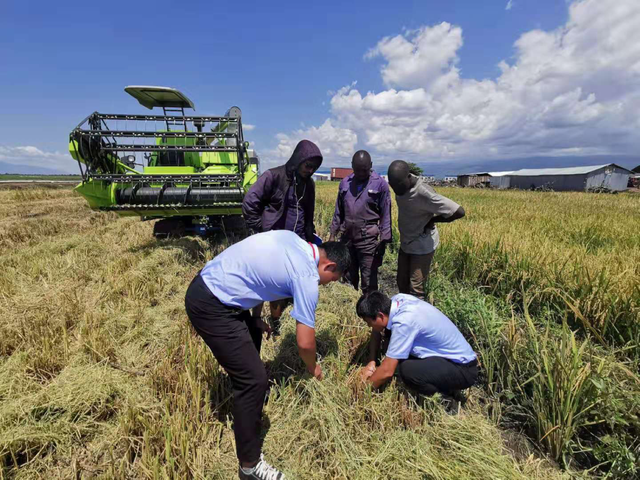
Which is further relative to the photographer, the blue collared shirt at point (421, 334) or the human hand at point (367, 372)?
the human hand at point (367, 372)

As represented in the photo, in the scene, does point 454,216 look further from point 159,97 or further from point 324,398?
point 159,97

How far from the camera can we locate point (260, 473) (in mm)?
1600

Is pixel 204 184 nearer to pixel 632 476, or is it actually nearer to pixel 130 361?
pixel 130 361

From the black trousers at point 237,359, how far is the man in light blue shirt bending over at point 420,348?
2.80 feet

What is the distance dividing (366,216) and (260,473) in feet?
8.51

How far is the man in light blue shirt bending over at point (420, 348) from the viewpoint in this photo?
2.09 meters

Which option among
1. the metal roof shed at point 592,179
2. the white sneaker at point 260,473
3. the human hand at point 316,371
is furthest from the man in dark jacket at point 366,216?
the metal roof shed at point 592,179

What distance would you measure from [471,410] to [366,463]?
99cm

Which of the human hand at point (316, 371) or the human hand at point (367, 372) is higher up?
the human hand at point (316, 371)

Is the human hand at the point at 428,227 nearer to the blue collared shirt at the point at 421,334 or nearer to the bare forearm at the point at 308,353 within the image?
the blue collared shirt at the point at 421,334

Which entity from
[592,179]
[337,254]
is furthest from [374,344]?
[592,179]

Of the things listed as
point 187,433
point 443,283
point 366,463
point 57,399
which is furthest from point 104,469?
point 443,283

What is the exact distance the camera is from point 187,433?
5.73ft

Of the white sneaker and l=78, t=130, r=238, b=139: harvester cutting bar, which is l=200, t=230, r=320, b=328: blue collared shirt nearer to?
the white sneaker
